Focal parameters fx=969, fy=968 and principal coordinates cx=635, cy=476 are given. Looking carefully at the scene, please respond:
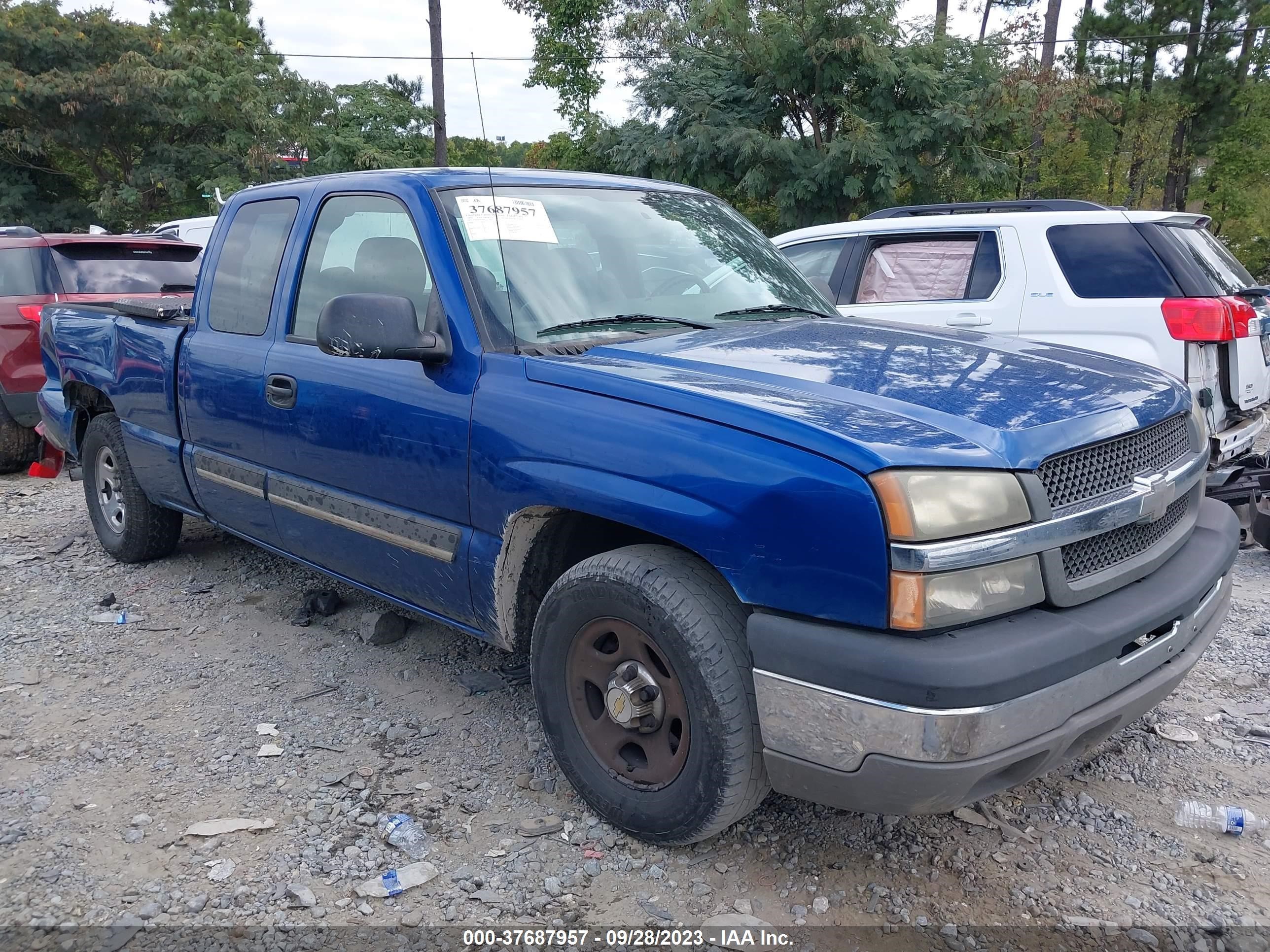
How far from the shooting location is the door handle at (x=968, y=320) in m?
6.10

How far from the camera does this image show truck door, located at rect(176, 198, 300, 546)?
3.83 meters

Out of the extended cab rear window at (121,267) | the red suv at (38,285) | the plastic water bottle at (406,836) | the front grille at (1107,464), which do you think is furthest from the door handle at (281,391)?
the extended cab rear window at (121,267)

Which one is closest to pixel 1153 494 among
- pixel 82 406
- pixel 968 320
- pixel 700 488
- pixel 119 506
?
pixel 700 488

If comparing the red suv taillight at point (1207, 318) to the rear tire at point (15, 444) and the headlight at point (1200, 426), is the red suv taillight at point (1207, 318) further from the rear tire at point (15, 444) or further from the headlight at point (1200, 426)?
the rear tire at point (15, 444)

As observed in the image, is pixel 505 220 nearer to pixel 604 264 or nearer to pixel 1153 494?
pixel 604 264

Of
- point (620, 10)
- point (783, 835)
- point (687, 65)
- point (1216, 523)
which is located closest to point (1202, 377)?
point (1216, 523)

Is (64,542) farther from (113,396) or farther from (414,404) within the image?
(414,404)

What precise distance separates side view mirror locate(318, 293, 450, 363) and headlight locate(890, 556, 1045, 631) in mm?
1579

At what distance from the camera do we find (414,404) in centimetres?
306

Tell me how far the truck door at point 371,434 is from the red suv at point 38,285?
441cm

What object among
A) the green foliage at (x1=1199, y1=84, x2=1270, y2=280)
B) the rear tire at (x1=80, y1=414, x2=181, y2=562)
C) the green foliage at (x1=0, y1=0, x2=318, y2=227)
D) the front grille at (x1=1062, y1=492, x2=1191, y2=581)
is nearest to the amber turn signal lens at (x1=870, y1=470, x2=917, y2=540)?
the front grille at (x1=1062, y1=492, x2=1191, y2=581)

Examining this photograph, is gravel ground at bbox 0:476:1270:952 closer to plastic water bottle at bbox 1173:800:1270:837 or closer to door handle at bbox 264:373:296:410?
plastic water bottle at bbox 1173:800:1270:837

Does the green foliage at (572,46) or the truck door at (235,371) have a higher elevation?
the green foliage at (572,46)

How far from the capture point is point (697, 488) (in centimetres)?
232
